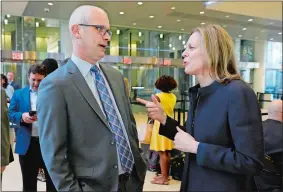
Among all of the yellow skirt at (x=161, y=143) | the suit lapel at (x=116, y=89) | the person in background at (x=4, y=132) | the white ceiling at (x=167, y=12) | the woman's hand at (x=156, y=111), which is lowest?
the yellow skirt at (x=161, y=143)

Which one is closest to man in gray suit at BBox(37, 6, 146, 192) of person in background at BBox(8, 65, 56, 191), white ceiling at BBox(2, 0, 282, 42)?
person in background at BBox(8, 65, 56, 191)

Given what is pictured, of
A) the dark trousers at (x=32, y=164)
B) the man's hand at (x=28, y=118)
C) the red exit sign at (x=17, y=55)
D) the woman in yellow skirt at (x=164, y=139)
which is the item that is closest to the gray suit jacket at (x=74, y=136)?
the man's hand at (x=28, y=118)

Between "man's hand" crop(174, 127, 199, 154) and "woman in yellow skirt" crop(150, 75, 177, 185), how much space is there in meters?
2.55

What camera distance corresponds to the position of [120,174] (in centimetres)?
145

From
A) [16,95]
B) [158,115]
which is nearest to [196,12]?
[16,95]

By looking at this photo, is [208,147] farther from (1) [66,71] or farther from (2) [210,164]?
(1) [66,71]

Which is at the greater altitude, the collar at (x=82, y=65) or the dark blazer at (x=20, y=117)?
the collar at (x=82, y=65)

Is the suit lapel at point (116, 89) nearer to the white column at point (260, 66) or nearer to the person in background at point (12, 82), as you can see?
the person in background at point (12, 82)

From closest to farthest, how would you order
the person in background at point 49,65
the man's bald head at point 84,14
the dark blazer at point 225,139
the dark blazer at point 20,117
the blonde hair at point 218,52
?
the dark blazer at point 225,139 → the blonde hair at point 218,52 → the man's bald head at point 84,14 → the dark blazer at point 20,117 → the person in background at point 49,65

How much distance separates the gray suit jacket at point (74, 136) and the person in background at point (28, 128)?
1338 mm

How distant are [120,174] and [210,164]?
0.48 meters

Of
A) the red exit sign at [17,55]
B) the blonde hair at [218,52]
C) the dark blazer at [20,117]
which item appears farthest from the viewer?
the red exit sign at [17,55]

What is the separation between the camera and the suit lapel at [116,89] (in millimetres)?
1499

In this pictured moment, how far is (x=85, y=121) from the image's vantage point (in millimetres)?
1286
